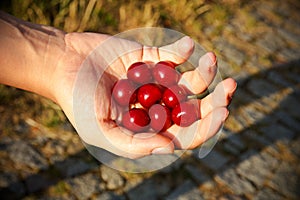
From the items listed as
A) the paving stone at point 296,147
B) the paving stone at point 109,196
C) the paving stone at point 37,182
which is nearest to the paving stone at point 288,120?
the paving stone at point 296,147

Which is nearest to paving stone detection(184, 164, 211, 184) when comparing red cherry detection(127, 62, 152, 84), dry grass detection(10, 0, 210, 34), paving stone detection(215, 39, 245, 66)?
red cherry detection(127, 62, 152, 84)

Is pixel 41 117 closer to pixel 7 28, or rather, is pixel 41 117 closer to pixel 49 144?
pixel 49 144

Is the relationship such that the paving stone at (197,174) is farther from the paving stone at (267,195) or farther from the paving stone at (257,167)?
the paving stone at (267,195)

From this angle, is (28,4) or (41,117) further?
(28,4)

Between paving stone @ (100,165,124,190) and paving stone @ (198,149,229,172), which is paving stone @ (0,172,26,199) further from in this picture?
paving stone @ (198,149,229,172)

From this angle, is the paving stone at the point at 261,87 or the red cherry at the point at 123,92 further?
the paving stone at the point at 261,87

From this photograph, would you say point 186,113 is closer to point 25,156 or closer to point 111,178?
point 111,178

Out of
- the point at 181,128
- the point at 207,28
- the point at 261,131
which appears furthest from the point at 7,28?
the point at 207,28
